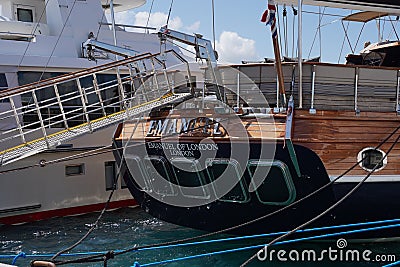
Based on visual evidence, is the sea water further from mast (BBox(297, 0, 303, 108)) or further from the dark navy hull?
mast (BBox(297, 0, 303, 108))

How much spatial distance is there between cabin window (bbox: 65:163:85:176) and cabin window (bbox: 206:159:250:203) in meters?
4.93

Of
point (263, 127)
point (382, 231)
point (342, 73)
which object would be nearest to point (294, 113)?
point (263, 127)

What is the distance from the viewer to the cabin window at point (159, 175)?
28.2 feet

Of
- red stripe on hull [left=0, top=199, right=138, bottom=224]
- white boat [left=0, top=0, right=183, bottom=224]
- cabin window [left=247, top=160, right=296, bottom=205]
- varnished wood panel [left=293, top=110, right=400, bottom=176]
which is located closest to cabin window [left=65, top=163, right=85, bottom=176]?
white boat [left=0, top=0, right=183, bottom=224]

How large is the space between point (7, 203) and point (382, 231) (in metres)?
7.27

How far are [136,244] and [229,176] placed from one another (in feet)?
8.67

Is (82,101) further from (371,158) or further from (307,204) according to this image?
(371,158)

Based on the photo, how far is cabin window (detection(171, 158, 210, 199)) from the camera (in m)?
8.19

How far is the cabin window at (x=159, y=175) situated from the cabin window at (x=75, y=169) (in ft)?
12.0

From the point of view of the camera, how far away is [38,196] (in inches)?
456

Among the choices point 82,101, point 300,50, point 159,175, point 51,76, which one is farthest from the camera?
point 51,76

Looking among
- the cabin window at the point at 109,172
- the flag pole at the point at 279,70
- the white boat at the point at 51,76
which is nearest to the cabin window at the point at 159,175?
the flag pole at the point at 279,70

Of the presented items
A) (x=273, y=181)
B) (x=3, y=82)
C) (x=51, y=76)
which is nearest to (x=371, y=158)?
(x=273, y=181)

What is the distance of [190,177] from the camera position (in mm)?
8375
